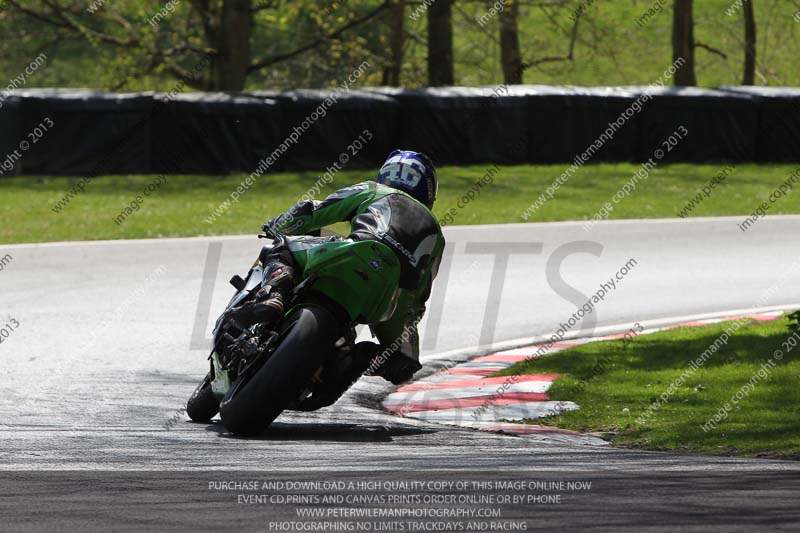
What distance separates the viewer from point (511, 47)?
32594 mm

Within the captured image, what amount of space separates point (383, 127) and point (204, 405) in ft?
53.4

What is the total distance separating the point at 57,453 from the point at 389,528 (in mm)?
2370

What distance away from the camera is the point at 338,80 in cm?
3756

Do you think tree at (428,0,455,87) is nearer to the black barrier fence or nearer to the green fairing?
the black barrier fence

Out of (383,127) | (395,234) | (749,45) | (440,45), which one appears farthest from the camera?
(749,45)

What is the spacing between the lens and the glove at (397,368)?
301 inches

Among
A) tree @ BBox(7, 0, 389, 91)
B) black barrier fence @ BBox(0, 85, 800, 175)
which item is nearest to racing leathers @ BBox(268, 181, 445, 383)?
black barrier fence @ BBox(0, 85, 800, 175)

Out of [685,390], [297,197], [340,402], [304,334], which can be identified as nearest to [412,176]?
[304,334]

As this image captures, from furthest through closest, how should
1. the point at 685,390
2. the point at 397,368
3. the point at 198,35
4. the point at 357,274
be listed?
the point at 198,35 → the point at 685,390 → the point at 397,368 → the point at 357,274

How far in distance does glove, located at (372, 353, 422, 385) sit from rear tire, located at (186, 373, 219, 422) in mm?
957

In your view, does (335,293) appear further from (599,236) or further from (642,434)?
(599,236)

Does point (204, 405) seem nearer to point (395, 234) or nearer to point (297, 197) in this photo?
point (395, 234)

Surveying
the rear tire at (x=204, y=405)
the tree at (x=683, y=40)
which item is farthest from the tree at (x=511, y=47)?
the rear tire at (x=204, y=405)

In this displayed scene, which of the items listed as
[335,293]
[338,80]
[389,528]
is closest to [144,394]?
[335,293]
